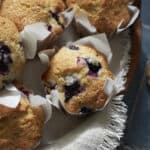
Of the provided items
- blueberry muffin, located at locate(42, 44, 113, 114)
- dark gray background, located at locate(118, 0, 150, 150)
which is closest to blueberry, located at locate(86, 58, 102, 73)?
blueberry muffin, located at locate(42, 44, 113, 114)

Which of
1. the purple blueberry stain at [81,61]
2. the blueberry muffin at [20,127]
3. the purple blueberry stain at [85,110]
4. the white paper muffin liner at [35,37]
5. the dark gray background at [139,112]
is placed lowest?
the dark gray background at [139,112]

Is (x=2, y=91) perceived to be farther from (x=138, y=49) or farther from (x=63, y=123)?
(x=138, y=49)

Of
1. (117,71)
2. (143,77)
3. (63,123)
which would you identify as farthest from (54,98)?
(143,77)

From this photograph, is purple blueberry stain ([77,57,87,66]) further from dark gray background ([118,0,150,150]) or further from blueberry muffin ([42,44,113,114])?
dark gray background ([118,0,150,150])

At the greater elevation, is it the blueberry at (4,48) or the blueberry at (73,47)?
the blueberry at (4,48)

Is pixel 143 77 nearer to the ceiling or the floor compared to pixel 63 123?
nearer to the floor

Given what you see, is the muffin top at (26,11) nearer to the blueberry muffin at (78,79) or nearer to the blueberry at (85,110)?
the blueberry muffin at (78,79)

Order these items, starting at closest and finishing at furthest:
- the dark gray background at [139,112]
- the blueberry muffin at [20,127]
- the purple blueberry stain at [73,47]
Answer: the blueberry muffin at [20,127] < the purple blueberry stain at [73,47] < the dark gray background at [139,112]

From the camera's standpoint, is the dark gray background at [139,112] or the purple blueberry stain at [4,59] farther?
the dark gray background at [139,112]

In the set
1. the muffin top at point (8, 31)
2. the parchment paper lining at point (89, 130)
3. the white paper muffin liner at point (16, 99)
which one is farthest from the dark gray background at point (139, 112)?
the muffin top at point (8, 31)
